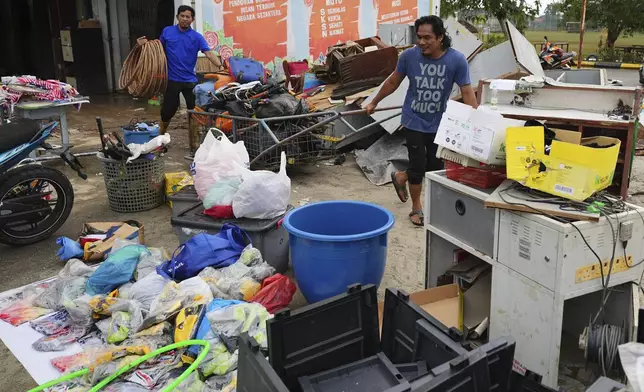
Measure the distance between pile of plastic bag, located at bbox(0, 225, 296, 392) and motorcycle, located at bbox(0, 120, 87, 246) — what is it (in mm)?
790

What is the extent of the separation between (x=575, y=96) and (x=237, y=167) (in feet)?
7.51

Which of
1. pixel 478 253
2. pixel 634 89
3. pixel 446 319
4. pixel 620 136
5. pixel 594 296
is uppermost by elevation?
pixel 634 89

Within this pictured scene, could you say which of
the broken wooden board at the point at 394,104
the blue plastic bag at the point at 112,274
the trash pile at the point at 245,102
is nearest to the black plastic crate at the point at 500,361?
the blue plastic bag at the point at 112,274

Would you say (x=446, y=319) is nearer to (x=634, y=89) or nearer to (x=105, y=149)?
(x=634, y=89)

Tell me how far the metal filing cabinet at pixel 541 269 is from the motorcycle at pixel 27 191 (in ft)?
10.3

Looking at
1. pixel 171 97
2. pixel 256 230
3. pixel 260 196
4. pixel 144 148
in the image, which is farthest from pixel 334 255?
pixel 171 97

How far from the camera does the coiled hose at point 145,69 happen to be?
→ 638 cm

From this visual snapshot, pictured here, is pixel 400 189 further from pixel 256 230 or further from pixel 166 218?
pixel 166 218

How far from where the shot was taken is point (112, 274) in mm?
3496

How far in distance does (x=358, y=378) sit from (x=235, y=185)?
215 cm

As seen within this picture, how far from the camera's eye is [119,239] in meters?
4.20

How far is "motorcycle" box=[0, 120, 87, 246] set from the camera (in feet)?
14.0

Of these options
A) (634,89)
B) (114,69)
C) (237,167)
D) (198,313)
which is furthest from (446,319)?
(114,69)

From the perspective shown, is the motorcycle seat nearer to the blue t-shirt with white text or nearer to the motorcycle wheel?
the motorcycle wheel
